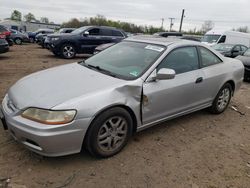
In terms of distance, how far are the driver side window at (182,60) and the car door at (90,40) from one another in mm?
8985

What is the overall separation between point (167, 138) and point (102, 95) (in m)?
1.48

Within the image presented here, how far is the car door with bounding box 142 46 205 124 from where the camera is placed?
138 inches

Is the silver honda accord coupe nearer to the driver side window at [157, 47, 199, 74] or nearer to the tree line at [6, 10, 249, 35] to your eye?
the driver side window at [157, 47, 199, 74]

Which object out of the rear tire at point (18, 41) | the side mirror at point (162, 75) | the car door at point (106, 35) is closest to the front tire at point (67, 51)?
the car door at point (106, 35)

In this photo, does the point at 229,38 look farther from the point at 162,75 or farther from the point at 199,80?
the point at 162,75

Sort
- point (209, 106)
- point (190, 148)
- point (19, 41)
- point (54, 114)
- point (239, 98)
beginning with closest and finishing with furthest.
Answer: point (54, 114) < point (190, 148) < point (209, 106) < point (239, 98) < point (19, 41)

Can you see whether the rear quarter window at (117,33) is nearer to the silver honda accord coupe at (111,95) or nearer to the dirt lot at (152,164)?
the silver honda accord coupe at (111,95)

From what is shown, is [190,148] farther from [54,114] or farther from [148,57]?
[54,114]

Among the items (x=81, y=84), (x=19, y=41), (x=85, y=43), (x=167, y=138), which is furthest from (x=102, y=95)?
(x=19, y=41)

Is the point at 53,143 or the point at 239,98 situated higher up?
the point at 53,143

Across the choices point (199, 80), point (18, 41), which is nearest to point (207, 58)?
point (199, 80)

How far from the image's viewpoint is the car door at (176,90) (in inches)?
138

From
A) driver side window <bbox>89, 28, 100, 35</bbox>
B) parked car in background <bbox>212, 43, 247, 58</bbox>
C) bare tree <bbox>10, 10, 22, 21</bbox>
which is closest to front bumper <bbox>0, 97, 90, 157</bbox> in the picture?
driver side window <bbox>89, 28, 100, 35</bbox>

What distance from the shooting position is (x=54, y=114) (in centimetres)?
274
